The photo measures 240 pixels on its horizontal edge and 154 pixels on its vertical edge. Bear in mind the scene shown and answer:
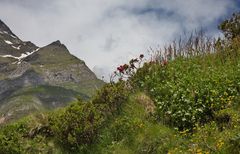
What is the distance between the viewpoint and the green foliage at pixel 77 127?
13922 millimetres

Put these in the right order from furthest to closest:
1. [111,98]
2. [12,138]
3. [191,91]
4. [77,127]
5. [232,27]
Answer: [232,27] < [111,98] < [12,138] < [191,91] < [77,127]

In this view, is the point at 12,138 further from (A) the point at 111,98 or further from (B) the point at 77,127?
(A) the point at 111,98

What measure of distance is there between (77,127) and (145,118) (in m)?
2.10

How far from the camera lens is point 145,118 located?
14.4 meters

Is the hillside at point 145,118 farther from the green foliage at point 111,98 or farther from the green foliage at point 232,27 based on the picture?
the green foliage at point 232,27

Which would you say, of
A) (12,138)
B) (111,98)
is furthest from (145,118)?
(12,138)

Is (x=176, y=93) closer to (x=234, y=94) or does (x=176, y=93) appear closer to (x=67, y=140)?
(x=234, y=94)

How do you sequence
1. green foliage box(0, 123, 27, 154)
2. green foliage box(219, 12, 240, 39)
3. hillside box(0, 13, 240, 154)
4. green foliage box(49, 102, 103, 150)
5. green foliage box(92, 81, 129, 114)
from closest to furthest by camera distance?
hillside box(0, 13, 240, 154), green foliage box(49, 102, 103, 150), green foliage box(0, 123, 27, 154), green foliage box(92, 81, 129, 114), green foliage box(219, 12, 240, 39)

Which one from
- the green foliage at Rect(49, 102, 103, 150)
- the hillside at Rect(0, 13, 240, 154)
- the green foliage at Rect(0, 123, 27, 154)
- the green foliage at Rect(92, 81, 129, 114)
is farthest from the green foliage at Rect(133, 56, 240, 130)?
the green foliage at Rect(0, 123, 27, 154)

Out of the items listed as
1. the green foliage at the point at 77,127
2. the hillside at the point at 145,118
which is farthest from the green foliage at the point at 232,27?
the green foliage at the point at 77,127

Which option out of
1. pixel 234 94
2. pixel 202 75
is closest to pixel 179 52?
pixel 202 75

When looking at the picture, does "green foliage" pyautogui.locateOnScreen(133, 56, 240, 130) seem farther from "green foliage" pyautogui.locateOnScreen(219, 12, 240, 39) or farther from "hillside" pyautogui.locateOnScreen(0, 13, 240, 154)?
"green foliage" pyautogui.locateOnScreen(219, 12, 240, 39)

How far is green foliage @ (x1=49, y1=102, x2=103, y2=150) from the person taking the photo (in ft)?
45.7

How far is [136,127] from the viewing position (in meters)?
13.7
